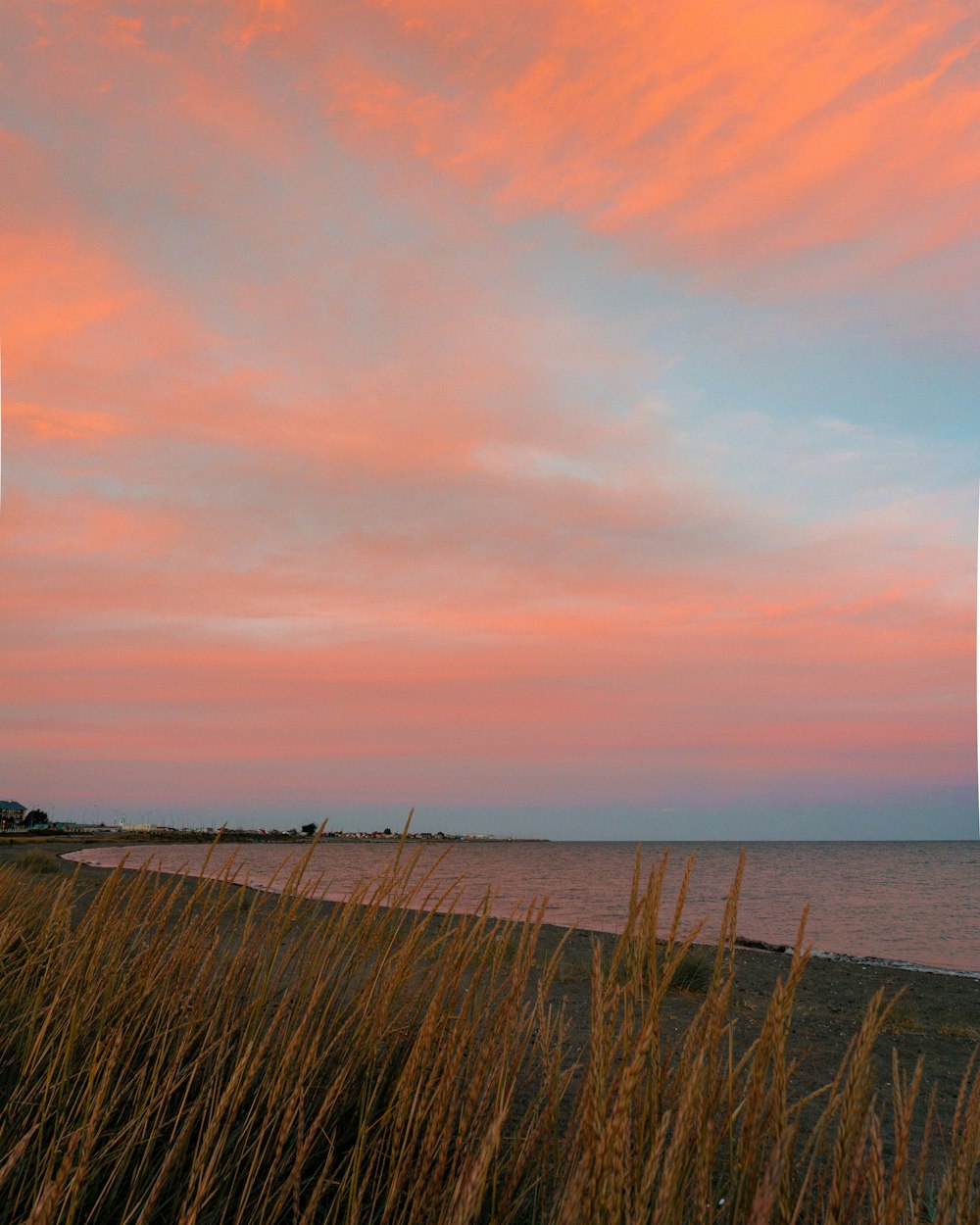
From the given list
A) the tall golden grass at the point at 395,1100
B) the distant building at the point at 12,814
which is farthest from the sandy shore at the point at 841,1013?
the distant building at the point at 12,814

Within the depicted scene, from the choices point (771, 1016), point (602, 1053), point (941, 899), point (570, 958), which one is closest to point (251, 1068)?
point (602, 1053)

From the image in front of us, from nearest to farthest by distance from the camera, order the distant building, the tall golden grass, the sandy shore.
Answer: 1. the tall golden grass
2. the sandy shore
3. the distant building

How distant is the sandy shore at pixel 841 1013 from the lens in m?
6.88

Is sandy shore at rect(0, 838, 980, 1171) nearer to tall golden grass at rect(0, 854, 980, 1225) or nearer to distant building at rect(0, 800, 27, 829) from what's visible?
tall golden grass at rect(0, 854, 980, 1225)

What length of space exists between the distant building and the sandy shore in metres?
102

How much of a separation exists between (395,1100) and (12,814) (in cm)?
12377

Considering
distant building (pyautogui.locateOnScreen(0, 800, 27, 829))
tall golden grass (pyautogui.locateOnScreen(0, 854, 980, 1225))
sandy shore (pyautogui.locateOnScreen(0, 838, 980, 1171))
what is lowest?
distant building (pyautogui.locateOnScreen(0, 800, 27, 829))

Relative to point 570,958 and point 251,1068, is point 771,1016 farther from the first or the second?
point 570,958

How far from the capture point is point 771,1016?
1.63 meters

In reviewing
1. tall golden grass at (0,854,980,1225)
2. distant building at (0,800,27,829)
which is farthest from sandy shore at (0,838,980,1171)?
distant building at (0,800,27,829)

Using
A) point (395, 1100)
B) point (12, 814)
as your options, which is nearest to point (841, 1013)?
point (395, 1100)

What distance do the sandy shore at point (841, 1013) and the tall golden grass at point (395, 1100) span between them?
235 centimetres

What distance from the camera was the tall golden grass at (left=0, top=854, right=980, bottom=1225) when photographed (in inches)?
60.5

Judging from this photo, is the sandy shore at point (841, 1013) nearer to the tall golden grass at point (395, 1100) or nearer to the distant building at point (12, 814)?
the tall golden grass at point (395, 1100)
